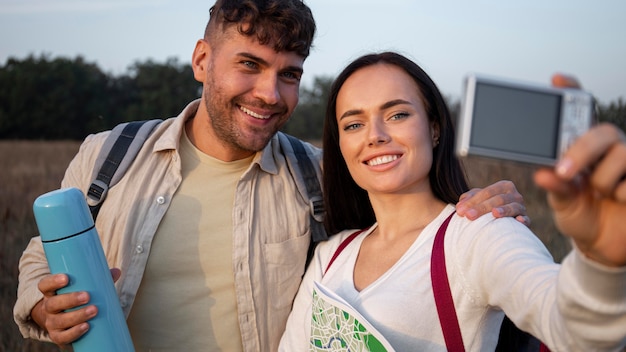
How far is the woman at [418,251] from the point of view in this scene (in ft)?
4.81

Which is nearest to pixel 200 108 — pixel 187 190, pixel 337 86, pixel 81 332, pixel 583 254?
pixel 187 190

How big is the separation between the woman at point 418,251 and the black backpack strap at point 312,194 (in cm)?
9

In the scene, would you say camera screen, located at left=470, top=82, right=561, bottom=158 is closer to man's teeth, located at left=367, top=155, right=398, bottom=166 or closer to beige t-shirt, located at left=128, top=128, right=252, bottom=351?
man's teeth, located at left=367, top=155, right=398, bottom=166

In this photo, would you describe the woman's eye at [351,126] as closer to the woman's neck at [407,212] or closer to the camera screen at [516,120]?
the woman's neck at [407,212]

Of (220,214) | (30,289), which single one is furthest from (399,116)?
(30,289)

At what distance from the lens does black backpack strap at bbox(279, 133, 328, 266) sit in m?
3.23

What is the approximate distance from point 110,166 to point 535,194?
796 cm

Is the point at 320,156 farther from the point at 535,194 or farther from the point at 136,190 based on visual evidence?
the point at 535,194

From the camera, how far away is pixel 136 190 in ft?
10.2

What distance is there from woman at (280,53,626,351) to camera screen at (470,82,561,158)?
0.19 metres

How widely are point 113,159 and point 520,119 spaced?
7.54ft

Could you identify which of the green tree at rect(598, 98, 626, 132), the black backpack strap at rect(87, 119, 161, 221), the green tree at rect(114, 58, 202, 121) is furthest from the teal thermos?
the green tree at rect(114, 58, 202, 121)

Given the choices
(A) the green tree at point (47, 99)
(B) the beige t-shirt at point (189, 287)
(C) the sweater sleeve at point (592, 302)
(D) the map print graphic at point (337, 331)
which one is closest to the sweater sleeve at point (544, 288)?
(C) the sweater sleeve at point (592, 302)

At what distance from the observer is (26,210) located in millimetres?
7848
